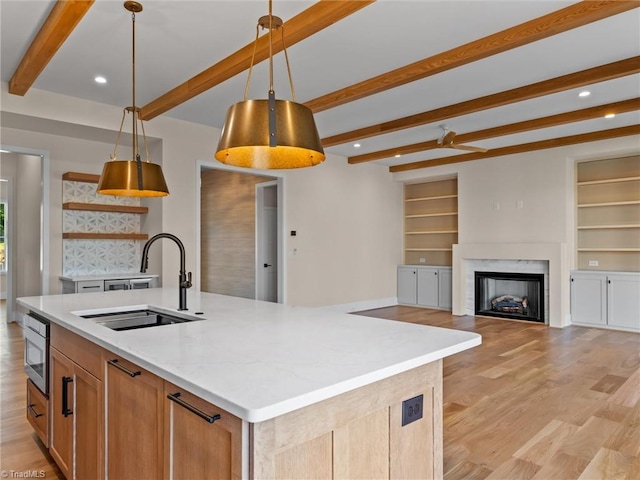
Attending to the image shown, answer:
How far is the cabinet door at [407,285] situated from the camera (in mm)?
8250

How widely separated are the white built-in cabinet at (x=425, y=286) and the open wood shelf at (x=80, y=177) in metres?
5.62

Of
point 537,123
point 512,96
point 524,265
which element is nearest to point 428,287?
point 524,265

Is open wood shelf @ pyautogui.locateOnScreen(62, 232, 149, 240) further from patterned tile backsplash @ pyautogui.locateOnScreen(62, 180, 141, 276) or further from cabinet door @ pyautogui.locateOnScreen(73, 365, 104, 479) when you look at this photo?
cabinet door @ pyautogui.locateOnScreen(73, 365, 104, 479)

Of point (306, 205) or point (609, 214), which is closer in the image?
point (609, 214)

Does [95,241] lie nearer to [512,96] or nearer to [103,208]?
[103,208]

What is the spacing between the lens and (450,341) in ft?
5.20

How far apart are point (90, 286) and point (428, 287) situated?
5.67 meters

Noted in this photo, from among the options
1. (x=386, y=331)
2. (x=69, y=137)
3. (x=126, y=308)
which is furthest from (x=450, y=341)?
(x=69, y=137)

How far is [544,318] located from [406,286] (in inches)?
100

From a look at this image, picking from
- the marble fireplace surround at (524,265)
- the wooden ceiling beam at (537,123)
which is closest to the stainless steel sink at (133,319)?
the wooden ceiling beam at (537,123)

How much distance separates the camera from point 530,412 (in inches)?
122

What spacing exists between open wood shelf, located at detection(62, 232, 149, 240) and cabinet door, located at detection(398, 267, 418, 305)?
16.1ft

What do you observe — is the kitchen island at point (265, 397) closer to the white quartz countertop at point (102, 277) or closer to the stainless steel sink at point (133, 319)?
the stainless steel sink at point (133, 319)

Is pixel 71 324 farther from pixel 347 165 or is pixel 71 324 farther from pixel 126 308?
pixel 347 165
